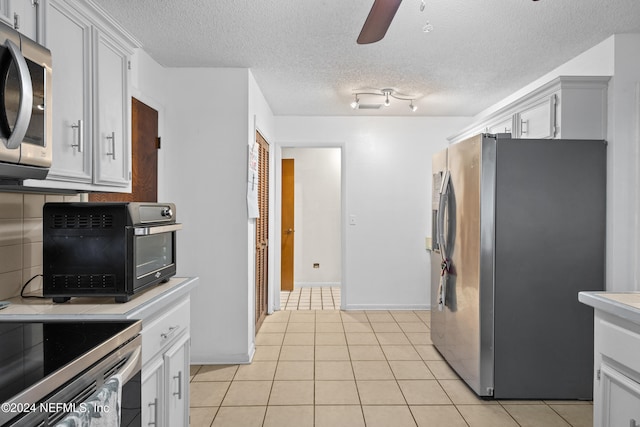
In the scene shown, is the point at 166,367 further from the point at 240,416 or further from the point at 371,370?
the point at 371,370

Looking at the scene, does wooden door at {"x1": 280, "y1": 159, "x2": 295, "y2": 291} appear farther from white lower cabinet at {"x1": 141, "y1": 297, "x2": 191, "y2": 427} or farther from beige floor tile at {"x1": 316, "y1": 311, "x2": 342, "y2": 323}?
white lower cabinet at {"x1": 141, "y1": 297, "x2": 191, "y2": 427}

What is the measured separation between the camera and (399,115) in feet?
16.2

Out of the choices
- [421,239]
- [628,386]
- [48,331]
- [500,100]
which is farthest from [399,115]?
[48,331]

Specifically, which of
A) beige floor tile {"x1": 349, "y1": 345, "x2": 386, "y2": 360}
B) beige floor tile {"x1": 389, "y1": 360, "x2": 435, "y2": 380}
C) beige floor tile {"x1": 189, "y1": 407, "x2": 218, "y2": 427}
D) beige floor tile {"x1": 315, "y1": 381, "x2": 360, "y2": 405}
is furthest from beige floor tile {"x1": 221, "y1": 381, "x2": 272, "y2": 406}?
beige floor tile {"x1": 389, "y1": 360, "x2": 435, "y2": 380}

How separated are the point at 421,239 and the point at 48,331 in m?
4.21

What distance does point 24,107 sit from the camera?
3.85ft

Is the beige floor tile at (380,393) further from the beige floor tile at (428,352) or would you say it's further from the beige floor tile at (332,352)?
the beige floor tile at (428,352)

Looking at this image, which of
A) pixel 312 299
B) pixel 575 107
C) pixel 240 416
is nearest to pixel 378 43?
pixel 575 107

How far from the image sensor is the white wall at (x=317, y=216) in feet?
21.0

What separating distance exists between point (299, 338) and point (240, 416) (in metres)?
1.49

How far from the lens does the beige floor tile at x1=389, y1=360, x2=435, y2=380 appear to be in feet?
9.79

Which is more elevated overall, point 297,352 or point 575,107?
point 575,107

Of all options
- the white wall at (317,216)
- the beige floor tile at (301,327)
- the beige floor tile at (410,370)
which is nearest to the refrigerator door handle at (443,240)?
the beige floor tile at (410,370)

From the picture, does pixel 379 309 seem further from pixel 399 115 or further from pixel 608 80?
pixel 608 80
